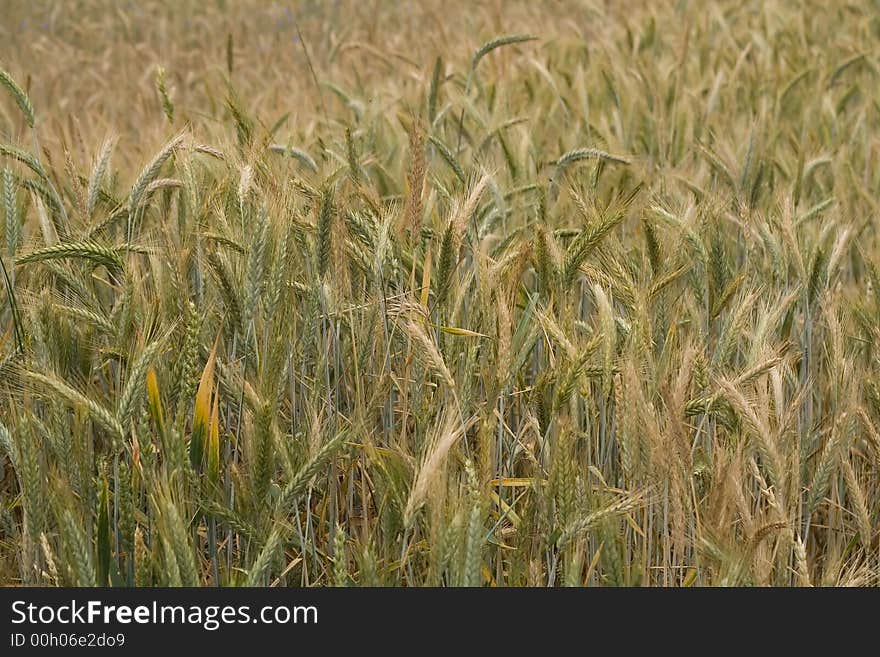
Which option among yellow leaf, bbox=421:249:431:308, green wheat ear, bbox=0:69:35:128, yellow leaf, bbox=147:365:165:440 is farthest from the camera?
green wheat ear, bbox=0:69:35:128

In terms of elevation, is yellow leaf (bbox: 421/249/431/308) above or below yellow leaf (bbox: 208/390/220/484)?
above

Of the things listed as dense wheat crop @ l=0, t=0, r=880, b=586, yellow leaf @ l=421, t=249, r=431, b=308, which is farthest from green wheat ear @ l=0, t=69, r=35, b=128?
yellow leaf @ l=421, t=249, r=431, b=308

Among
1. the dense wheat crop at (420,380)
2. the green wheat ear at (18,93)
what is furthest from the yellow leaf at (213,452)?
the green wheat ear at (18,93)

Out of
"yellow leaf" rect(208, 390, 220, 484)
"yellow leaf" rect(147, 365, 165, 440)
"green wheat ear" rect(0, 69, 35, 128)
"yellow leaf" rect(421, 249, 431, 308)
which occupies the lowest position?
"yellow leaf" rect(208, 390, 220, 484)

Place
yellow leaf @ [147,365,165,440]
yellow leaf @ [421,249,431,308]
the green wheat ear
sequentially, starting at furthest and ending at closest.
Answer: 1. the green wheat ear
2. yellow leaf @ [421,249,431,308]
3. yellow leaf @ [147,365,165,440]

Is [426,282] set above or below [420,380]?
above

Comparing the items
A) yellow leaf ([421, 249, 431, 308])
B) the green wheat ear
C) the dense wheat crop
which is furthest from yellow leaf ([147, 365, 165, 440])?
the green wheat ear

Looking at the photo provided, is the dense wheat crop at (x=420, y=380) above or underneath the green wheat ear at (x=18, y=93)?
underneath

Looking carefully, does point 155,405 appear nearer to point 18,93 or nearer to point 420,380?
point 420,380

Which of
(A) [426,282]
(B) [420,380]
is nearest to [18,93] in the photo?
(A) [426,282]

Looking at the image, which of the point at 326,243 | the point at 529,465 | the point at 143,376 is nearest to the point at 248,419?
the point at 143,376

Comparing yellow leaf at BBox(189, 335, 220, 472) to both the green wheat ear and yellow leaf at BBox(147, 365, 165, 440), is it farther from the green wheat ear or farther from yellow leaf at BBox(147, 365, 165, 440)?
the green wheat ear

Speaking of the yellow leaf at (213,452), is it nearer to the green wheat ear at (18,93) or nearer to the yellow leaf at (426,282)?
the yellow leaf at (426,282)

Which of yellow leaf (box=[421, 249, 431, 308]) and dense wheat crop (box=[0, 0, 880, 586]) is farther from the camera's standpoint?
yellow leaf (box=[421, 249, 431, 308])
